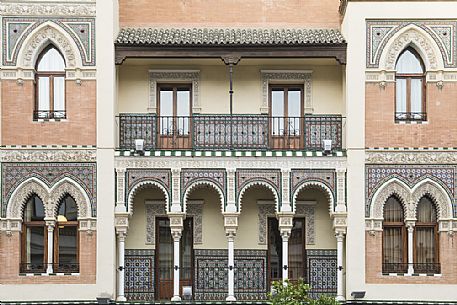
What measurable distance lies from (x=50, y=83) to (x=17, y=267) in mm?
4504

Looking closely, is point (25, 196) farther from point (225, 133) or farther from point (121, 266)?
point (225, 133)

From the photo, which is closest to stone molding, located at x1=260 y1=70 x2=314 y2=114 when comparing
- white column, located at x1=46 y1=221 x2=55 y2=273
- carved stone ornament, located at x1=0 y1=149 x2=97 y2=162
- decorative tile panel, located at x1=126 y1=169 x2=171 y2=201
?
decorative tile panel, located at x1=126 y1=169 x2=171 y2=201

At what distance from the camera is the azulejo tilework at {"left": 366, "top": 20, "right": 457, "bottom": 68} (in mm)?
25062

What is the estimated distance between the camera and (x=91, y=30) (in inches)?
991

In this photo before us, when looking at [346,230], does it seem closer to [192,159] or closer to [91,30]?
[192,159]

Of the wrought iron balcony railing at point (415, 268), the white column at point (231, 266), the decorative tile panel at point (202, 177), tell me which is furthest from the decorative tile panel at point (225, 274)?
the wrought iron balcony railing at point (415, 268)

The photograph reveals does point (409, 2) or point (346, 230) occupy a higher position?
Answer: point (409, 2)

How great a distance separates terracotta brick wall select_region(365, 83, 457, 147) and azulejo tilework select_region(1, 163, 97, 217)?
6.73 metres

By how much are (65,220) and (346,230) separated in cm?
679

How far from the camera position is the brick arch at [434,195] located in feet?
81.8

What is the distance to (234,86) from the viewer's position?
Answer: 87.0 feet

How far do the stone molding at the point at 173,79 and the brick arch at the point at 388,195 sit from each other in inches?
199

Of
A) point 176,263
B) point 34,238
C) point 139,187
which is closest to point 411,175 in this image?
point 176,263

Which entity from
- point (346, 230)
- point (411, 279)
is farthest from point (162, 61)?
point (411, 279)
